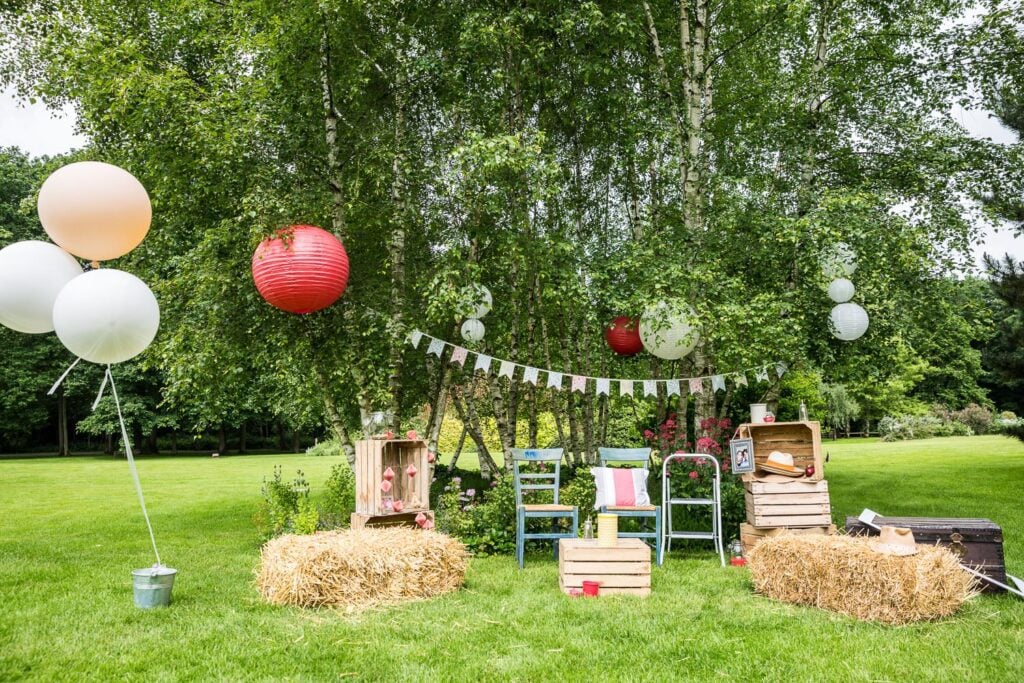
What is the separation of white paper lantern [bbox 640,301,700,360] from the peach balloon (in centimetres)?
402

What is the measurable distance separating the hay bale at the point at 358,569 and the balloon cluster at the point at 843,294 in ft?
13.3

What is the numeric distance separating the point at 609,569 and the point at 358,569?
1717mm

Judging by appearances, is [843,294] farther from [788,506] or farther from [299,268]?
[299,268]

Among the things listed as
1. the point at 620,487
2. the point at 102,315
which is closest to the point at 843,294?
the point at 620,487

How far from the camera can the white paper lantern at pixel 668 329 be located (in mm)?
6012

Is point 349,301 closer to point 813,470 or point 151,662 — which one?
point 151,662

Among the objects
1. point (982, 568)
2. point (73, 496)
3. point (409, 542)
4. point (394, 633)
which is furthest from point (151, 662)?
point (73, 496)

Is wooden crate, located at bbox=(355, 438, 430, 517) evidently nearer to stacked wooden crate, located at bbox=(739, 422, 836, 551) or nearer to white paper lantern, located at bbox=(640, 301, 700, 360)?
white paper lantern, located at bbox=(640, 301, 700, 360)

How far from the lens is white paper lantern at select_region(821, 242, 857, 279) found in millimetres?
6031

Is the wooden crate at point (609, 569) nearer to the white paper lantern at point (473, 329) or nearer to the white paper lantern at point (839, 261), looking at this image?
the white paper lantern at point (473, 329)

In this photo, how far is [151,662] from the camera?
3.40 meters

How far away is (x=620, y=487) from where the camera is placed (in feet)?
20.1

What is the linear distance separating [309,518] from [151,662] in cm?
256

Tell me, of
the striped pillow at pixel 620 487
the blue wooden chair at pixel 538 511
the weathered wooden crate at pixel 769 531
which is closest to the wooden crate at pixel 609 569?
the blue wooden chair at pixel 538 511
